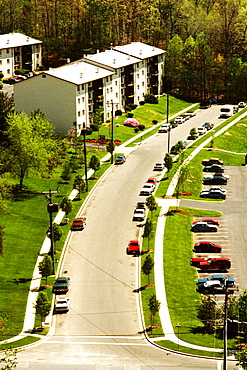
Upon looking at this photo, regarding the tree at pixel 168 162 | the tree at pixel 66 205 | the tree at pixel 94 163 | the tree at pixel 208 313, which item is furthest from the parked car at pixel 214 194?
the tree at pixel 208 313

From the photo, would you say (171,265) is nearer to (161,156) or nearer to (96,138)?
(161,156)

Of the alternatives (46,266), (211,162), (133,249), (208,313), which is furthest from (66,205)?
(211,162)

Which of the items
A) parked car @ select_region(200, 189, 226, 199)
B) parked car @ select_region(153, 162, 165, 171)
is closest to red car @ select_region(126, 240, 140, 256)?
parked car @ select_region(200, 189, 226, 199)

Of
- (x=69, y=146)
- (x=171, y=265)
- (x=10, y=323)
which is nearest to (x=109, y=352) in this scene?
(x=10, y=323)

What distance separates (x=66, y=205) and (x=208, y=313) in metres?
31.5

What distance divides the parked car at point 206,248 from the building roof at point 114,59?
6903 cm

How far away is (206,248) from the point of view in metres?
92.8

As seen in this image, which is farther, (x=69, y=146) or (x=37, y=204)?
(x=69, y=146)

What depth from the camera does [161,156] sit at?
129m

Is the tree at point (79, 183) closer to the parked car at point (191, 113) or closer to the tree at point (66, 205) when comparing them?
the tree at point (66, 205)

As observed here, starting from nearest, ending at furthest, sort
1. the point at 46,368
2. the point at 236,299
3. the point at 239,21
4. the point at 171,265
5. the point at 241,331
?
the point at 46,368, the point at 241,331, the point at 236,299, the point at 171,265, the point at 239,21

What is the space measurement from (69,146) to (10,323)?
199 feet

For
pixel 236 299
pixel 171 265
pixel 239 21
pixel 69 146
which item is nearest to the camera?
pixel 236 299

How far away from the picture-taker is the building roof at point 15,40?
18150cm
